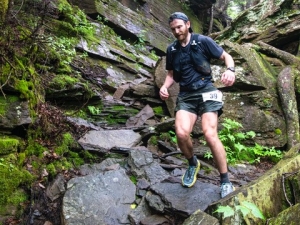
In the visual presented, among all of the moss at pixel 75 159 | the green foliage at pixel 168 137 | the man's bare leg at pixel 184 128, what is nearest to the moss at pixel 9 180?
the moss at pixel 75 159

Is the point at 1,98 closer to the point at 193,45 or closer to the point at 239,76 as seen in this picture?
the point at 193,45

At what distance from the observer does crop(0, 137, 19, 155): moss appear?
473 centimetres

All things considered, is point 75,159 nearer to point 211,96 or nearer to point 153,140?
point 153,140

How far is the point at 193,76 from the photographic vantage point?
4.70 meters

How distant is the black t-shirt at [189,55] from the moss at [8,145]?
10.1ft

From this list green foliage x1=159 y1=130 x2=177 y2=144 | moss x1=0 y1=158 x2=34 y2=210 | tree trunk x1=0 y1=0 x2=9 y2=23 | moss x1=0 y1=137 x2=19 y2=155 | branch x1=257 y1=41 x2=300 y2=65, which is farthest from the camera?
branch x1=257 y1=41 x2=300 y2=65

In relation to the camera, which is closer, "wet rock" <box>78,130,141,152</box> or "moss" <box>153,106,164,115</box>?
"wet rock" <box>78,130,141,152</box>

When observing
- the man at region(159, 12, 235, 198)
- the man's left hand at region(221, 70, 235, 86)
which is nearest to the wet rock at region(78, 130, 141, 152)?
the man at region(159, 12, 235, 198)

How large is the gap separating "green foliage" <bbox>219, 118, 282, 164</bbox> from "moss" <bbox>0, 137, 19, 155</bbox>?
5.04 metres

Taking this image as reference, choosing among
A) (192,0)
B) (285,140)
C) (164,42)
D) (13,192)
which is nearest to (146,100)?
(285,140)

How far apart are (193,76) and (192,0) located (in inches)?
831

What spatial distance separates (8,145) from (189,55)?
133 inches

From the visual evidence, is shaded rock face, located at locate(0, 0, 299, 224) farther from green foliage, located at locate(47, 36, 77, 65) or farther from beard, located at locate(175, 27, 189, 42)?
beard, located at locate(175, 27, 189, 42)

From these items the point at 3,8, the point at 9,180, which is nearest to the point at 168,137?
the point at 9,180
